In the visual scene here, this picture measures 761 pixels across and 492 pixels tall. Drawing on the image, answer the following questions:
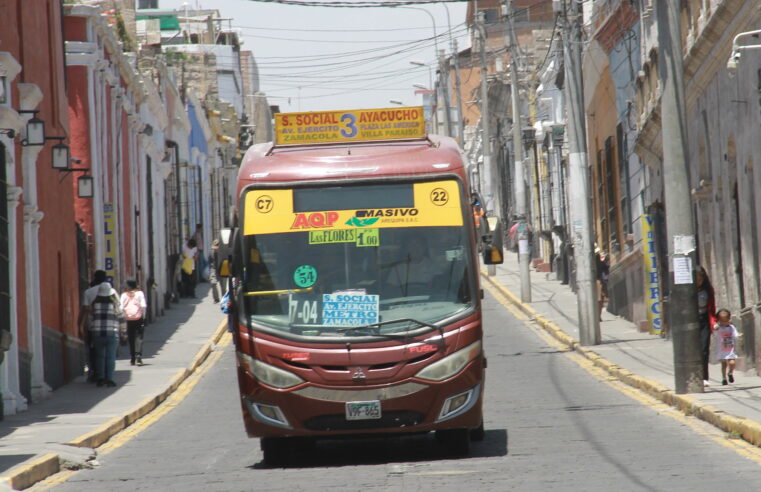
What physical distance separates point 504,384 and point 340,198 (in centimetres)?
910

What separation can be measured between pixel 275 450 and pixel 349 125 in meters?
3.56

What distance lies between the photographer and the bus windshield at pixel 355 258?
13211mm

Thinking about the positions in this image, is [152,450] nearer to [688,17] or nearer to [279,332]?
[279,332]

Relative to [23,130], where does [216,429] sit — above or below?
below

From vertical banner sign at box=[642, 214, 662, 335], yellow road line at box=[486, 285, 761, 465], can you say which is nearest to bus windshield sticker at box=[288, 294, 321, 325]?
yellow road line at box=[486, 285, 761, 465]

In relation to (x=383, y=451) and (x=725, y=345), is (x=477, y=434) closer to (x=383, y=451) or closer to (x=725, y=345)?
(x=383, y=451)

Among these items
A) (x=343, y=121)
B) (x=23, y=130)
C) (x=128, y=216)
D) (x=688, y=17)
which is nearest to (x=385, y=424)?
(x=343, y=121)

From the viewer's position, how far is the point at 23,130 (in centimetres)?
2208

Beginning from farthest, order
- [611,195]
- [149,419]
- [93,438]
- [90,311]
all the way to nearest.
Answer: [611,195] → [90,311] → [149,419] → [93,438]

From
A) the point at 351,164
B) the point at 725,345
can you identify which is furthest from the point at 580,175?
the point at 351,164

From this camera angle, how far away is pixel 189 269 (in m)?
45.3

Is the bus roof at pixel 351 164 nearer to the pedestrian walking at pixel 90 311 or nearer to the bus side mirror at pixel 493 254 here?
the bus side mirror at pixel 493 254

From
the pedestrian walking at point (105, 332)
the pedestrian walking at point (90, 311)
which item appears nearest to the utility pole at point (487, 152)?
the pedestrian walking at point (90, 311)

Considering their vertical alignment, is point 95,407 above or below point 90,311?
below
